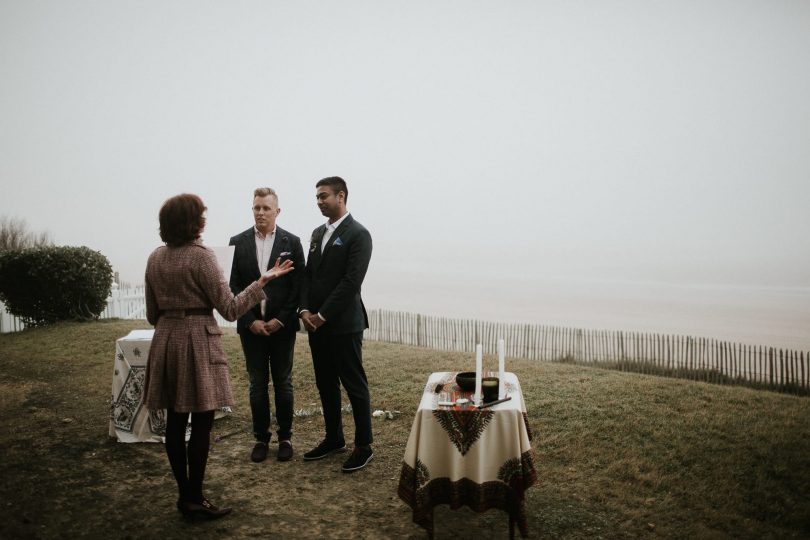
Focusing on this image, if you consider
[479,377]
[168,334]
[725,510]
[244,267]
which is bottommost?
[725,510]

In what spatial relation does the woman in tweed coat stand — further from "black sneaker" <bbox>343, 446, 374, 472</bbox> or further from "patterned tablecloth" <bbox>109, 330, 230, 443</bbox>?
"patterned tablecloth" <bbox>109, 330, 230, 443</bbox>

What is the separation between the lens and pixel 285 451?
4562 mm

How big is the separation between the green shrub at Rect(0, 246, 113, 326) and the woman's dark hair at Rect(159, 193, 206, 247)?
1079 cm

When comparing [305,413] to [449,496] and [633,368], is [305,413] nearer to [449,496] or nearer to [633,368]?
[449,496]

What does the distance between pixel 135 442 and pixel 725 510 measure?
5208 mm

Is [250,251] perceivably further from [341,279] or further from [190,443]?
[190,443]

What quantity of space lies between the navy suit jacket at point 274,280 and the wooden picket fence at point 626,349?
7296 millimetres

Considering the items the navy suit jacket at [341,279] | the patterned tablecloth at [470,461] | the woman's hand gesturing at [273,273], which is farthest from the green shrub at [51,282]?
the patterned tablecloth at [470,461]

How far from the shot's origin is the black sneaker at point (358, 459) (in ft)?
14.0

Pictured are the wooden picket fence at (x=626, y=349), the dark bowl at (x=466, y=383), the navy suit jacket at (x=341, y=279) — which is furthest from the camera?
the wooden picket fence at (x=626, y=349)

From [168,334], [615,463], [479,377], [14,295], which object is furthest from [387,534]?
[14,295]

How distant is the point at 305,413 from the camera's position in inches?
234

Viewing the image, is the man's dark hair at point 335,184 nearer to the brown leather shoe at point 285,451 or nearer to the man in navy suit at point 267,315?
the man in navy suit at point 267,315

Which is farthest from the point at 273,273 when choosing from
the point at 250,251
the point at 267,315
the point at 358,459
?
the point at 358,459
